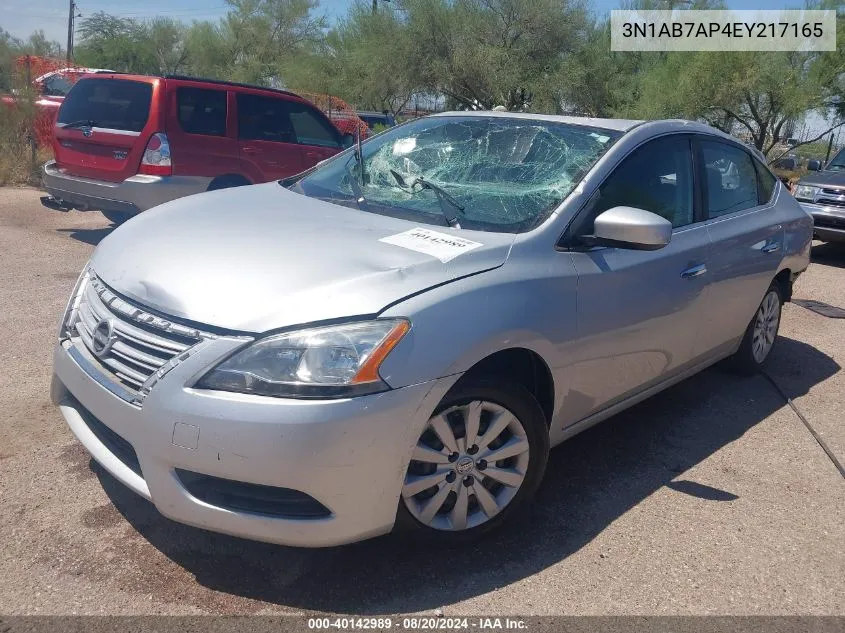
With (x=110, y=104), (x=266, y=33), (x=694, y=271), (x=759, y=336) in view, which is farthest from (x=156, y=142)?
(x=266, y=33)

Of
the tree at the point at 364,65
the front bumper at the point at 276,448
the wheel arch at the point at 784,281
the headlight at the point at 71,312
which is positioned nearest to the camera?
the front bumper at the point at 276,448

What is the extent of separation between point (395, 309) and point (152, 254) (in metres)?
1.04

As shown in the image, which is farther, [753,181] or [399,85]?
[399,85]

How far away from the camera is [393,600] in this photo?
8.99 ft

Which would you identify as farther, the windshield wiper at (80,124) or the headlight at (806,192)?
the headlight at (806,192)

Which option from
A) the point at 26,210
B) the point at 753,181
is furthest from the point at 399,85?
the point at 753,181

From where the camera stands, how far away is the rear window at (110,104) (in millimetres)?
7941

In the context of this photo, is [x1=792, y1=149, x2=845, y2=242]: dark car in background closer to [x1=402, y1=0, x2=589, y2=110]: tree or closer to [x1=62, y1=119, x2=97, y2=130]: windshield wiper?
[x1=62, y1=119, x2=97, y2=130]: windshield wiper

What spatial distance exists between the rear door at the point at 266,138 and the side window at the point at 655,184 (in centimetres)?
536

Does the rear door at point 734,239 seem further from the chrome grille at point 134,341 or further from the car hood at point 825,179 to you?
the car hood at point 825,179

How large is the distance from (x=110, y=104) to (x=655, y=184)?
6.21m

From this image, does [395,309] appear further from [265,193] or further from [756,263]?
[756,263]

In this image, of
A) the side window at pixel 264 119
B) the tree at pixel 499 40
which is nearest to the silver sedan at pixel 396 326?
the side window at pixel 264 119

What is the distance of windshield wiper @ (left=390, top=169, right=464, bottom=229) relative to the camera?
340cm
